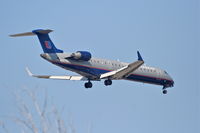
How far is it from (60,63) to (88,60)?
2.87m

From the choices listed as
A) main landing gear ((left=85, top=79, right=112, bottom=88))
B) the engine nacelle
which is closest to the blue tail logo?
the engine nacelle

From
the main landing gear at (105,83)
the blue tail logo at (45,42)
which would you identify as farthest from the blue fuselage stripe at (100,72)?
the blue tail logo at (45,42)

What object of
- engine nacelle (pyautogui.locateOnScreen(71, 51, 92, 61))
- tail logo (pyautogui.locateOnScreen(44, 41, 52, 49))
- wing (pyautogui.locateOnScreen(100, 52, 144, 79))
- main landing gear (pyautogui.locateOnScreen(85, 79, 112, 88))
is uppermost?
tail logo (pyautogui.locateOnScreen(44, 41, 52, 49))

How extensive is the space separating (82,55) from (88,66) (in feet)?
5.61

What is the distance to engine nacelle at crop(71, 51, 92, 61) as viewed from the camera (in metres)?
39.5

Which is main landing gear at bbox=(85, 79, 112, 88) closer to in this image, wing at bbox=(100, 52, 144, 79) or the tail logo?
wing at bbox=(100, 52, 144, 79)

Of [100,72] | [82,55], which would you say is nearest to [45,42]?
[82,55]

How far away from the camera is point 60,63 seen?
3944 centimetres

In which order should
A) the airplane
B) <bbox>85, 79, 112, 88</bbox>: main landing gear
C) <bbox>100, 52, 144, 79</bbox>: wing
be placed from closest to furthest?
1. the airplane
2. <bbox>100, 52, 144, 79</bbox>: wing
3. <bbox>85, 79, 112, 88</bbox>: main landing gear

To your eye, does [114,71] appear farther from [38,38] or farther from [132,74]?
[38,38]

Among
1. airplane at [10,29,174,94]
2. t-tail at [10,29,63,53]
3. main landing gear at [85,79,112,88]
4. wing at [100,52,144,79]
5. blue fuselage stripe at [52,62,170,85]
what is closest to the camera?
airplane at [10,29,174,94]

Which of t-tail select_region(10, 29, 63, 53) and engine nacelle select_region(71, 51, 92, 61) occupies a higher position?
t-tail select_region(10, 29, 63, 53)

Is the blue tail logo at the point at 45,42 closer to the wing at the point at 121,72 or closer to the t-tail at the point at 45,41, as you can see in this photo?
the t-tail at the point at 45,41

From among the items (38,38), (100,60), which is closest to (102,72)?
(100,60)
